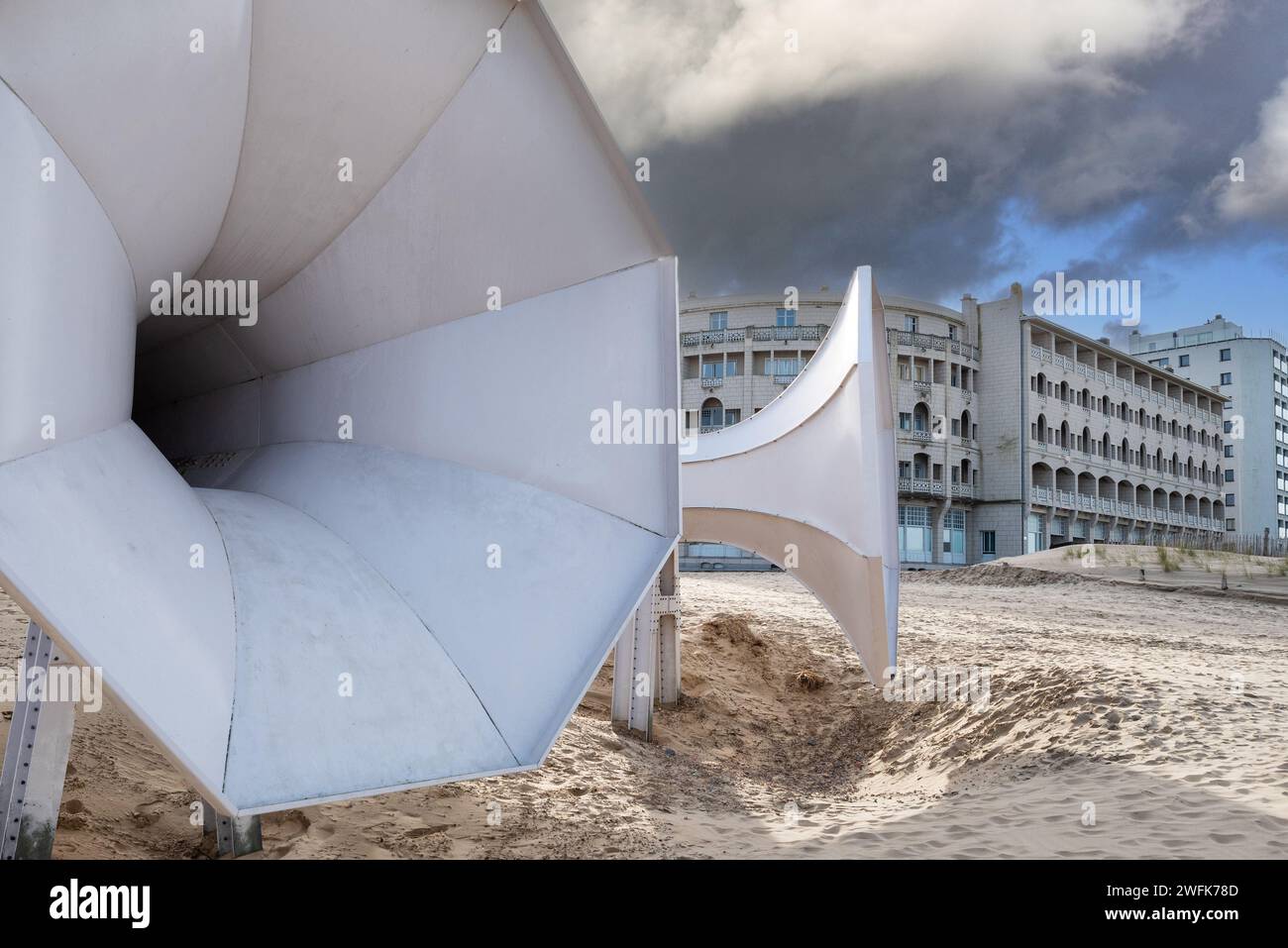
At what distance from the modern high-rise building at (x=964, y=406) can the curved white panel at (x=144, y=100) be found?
34274mm

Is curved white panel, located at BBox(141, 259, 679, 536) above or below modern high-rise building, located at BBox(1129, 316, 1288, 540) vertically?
below

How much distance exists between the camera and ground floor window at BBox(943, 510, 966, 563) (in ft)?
143

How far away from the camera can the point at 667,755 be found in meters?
8.94

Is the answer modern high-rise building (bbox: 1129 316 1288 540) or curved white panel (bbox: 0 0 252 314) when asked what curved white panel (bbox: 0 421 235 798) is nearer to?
curved white panel (bbox: 0 0 252 314)

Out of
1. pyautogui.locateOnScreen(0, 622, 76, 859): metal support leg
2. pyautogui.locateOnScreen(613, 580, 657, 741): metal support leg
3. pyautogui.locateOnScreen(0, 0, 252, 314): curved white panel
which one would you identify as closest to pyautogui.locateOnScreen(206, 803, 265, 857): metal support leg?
pyautogui.locateOnScreen(0, 622, 76, 859): metal support leg

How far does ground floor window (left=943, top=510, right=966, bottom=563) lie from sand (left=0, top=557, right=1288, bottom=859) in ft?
100

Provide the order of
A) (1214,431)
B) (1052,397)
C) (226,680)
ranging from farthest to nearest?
(1214,431) → (1052,397) → (226,680)

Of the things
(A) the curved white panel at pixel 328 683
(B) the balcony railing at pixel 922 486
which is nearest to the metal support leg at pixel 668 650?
(A) the curved white panel at pixel 328 683

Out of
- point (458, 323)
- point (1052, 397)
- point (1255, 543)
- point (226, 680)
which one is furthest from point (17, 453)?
point (1052, 397)

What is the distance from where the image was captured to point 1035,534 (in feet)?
147

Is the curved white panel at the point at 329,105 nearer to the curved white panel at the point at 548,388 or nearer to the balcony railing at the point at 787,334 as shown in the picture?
the curved white panel at the point at 548,388


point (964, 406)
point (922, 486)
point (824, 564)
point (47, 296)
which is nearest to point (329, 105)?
point (47, 296)

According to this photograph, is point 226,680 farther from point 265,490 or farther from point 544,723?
point 265,490

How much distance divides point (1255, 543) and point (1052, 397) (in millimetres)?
18403
